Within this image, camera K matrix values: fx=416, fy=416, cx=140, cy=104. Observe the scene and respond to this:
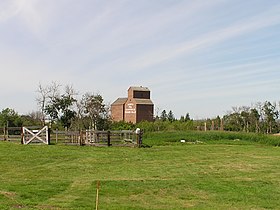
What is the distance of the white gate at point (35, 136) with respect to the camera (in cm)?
2820

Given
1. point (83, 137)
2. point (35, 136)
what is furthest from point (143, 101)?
point (35, 136)

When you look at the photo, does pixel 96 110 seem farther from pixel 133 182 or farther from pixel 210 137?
pixel 133 182

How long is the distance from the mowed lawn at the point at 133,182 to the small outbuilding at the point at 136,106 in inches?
2440

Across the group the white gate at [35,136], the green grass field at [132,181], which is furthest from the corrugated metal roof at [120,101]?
the green grass field at [132,181]

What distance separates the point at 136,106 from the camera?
84188 mm

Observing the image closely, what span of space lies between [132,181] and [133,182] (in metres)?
0.20

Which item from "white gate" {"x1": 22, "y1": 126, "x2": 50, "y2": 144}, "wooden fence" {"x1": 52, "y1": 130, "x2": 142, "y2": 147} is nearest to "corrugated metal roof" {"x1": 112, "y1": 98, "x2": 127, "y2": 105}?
"wooden fence" {"x1": 52, "y1": 130, "x2": 142, "y2": 147}

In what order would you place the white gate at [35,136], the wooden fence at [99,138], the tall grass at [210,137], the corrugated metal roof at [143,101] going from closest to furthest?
the white gate at [35,136], the wooden fence at [99,138], the tall grass at [210,137], the corrugated metal roof at [143,101]

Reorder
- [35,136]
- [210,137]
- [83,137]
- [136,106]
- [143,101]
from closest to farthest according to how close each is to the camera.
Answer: [35,136], [83,137], [210,137], [136,106], [143,101]

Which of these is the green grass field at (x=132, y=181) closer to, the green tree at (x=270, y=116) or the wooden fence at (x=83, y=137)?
the wooden fence at (x=83, y=137)

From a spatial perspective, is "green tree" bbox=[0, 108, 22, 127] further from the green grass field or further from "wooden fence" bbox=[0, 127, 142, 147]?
the green grass field

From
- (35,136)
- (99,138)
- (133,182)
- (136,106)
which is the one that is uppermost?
(136,106)

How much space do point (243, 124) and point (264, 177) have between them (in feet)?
166

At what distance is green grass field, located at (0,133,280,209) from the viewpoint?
10.6 m
